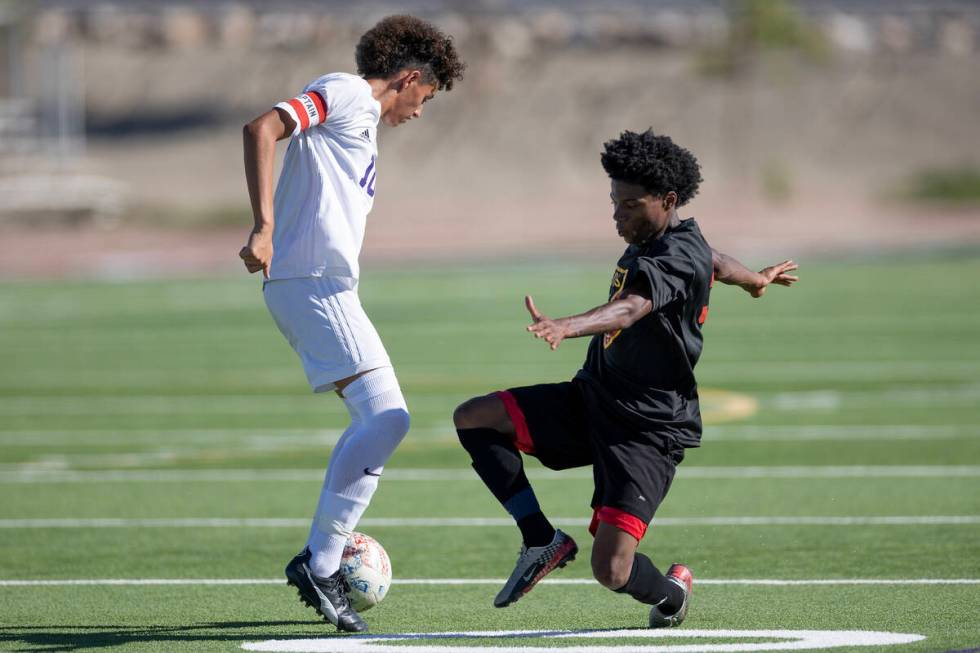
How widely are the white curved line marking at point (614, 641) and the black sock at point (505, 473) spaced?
429mm

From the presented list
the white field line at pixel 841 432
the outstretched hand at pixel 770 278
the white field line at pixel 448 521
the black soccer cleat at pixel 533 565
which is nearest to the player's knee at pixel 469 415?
the black soccer cleat at pixel 533 565

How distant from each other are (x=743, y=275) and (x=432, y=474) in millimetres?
4573

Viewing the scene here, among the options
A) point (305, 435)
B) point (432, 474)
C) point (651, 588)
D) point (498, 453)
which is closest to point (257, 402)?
point (305, 435)

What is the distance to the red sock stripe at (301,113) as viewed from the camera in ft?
18.9

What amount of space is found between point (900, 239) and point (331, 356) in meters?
40.4

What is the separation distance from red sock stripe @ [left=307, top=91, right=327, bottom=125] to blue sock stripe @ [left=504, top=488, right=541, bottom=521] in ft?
5.16

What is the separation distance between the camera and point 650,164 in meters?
5.85

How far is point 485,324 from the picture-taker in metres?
22.5

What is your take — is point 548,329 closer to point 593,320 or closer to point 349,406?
point 593,320

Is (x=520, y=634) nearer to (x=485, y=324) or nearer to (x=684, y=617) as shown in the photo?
(x=684, y=617)

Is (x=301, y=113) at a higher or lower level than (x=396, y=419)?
higher

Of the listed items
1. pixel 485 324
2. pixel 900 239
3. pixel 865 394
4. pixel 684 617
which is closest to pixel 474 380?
pixel 865 394

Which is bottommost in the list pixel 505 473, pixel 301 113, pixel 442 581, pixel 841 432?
pixel 841 432

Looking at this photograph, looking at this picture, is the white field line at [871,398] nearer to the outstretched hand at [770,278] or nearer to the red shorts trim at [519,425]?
the outstretched hand at [770,278]
